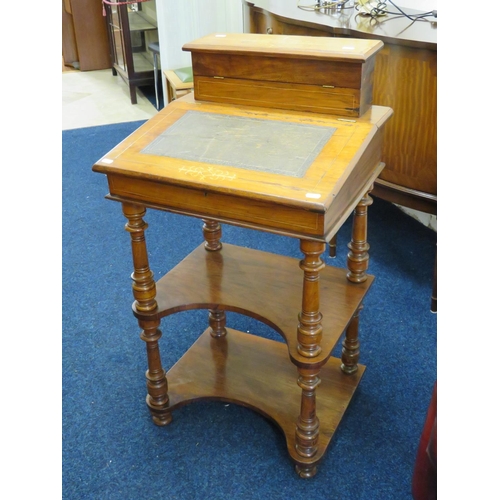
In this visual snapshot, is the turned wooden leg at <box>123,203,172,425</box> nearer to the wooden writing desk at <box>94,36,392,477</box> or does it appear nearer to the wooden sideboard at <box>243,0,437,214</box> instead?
the wooden writing desk at <box>94,36,392,477</box>

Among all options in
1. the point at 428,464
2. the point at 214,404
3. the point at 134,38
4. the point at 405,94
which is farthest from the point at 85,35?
the point at 428,464

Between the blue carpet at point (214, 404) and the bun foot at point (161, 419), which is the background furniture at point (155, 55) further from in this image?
Result: the bun foot at point (161, 419)

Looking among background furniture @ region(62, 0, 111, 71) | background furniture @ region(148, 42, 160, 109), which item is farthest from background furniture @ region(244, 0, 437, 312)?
background furniture @ region(62, 0, 111, 71)

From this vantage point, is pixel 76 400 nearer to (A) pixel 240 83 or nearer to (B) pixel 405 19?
(A) pixel 240 83

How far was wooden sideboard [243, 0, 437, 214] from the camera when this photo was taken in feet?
6.59

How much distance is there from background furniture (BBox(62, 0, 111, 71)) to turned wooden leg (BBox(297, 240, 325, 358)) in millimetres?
4932

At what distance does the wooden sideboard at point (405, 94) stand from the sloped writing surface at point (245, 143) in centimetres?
71

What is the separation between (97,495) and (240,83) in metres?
1.22

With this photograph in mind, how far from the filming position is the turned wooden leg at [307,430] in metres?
1.60

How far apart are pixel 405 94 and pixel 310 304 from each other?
101 cm

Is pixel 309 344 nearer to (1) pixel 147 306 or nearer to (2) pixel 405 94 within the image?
(1) pixel 147 306

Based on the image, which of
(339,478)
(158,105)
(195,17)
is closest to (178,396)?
(339,478)

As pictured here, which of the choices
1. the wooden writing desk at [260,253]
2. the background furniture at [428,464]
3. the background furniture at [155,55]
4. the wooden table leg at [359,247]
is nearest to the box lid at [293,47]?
the wooden writing desk at [260,253]

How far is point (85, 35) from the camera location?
5734mm
